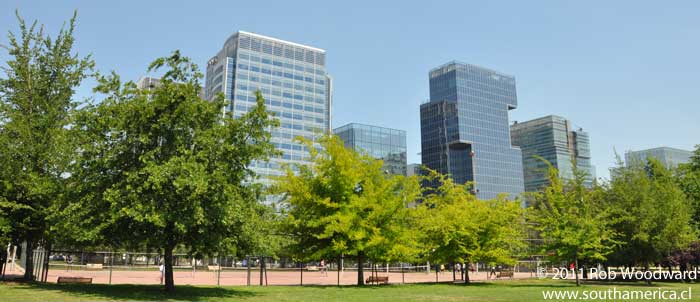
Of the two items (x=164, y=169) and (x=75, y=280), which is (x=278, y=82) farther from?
(x=164, y=169)

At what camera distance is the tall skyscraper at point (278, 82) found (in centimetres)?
16900

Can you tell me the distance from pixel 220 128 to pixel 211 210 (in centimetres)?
328

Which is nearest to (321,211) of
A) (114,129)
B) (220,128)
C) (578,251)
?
(220,128)

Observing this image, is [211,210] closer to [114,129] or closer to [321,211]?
[114,129]

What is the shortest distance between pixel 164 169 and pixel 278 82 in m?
163

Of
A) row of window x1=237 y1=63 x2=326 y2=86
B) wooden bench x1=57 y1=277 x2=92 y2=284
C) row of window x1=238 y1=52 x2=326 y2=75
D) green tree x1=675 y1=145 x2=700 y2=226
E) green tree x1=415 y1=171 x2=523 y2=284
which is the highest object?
row of window x1=238 y1=52 x2=326 y2=75

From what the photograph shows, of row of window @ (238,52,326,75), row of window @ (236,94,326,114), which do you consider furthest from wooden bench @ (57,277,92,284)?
row of window @ (238,52,326,75)

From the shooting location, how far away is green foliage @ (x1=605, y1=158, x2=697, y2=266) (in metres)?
34.9

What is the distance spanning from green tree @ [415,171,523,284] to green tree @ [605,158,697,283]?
7.65 metres

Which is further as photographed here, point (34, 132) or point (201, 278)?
point (201, 278)

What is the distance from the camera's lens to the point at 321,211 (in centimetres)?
2700

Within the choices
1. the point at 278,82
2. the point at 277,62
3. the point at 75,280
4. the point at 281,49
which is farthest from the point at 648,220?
the point at 281,49

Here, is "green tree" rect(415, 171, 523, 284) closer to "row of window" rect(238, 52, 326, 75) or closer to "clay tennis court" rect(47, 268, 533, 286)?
"clay tennis court" rect(47, 268, 533, 286)

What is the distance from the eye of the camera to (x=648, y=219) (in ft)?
114
